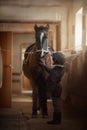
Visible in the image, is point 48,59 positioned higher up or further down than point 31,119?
higher up

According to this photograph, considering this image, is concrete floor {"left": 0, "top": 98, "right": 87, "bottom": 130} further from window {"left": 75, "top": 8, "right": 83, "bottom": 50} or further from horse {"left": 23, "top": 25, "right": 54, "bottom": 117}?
window {"left": 75, "top": 8, "right": 83, "bottom": 50}

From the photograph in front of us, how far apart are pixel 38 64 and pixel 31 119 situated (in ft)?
0.45

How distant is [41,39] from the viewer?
60 cm

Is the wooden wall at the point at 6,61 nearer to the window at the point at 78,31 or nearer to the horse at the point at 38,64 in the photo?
the horse at the point at 38,64

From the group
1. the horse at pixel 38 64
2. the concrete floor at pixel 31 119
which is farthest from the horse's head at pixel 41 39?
the concrete floor at pixel 31 119

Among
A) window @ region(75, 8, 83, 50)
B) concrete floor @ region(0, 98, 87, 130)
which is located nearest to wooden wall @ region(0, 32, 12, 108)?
concrete floor @ region(0, 98, 87, 130)

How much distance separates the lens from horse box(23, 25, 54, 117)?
0.60 m

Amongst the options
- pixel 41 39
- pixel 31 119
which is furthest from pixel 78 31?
pixel 31 119

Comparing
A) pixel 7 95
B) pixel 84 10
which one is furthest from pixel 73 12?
pixel 7 95

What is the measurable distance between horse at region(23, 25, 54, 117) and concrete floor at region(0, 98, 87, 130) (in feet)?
0.05

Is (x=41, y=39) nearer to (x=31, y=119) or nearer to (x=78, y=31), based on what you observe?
(x=78, y=31)

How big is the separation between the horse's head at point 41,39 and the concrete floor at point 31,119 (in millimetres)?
129

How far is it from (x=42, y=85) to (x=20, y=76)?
0.19 ft

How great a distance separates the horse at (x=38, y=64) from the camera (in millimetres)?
599
